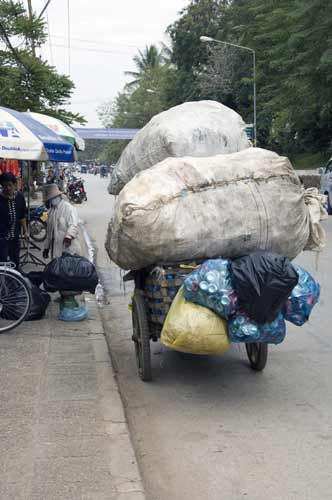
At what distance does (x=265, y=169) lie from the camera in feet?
18.0

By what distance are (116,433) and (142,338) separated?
127 centimetres

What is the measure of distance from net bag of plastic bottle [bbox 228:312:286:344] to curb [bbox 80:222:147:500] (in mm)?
1000

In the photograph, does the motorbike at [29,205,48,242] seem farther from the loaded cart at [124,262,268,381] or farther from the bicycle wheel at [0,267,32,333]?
the loaded cart at [124,262,268,381]

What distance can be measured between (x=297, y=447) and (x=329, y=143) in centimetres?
4002

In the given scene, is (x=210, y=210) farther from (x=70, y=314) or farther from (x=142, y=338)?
(x=70, y=314)

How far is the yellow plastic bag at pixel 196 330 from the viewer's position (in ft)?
16.5

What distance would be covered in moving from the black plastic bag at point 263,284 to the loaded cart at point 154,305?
1.84 feet

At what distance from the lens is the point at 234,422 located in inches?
197

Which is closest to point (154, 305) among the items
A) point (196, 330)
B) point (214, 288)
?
point (196, 330)

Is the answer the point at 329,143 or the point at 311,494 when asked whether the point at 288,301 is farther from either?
the point at 329,143

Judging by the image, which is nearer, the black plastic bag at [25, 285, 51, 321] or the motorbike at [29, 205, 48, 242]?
the black plastic bag at [25, 285, 51, 321]

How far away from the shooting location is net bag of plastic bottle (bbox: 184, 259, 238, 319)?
496 centimetres

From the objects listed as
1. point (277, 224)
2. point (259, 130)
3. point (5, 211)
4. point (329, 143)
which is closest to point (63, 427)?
point (277, 224)

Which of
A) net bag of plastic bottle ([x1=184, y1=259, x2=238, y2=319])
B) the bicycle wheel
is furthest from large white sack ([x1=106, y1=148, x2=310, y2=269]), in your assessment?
the bicycle wheel
